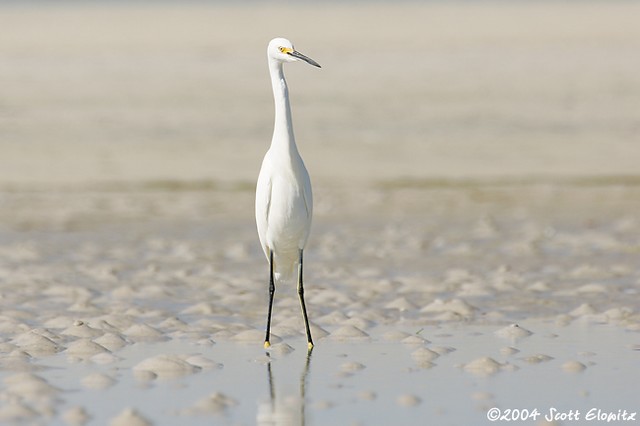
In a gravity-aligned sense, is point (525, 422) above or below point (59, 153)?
above

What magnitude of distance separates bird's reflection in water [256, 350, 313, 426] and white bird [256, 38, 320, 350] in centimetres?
116

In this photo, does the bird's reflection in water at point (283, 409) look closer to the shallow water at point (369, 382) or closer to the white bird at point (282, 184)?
the shallow water at point (369, 382)

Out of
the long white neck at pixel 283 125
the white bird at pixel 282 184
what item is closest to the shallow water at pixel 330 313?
the white bird at pixel 282 184

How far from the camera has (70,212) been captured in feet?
48.2

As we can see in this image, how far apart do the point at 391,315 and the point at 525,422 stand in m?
2.89

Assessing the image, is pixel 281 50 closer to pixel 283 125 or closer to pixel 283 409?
pixel 283 125

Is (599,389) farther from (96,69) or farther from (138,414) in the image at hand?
(96,69)

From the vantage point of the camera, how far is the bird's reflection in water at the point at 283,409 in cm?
602

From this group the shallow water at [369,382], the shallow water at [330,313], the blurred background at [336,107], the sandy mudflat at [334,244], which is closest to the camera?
the shallow water at [369,382]

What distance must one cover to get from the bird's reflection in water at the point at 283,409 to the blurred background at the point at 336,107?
1059 cm

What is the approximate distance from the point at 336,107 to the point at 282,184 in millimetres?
17638

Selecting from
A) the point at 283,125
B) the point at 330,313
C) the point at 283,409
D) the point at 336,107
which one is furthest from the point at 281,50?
the point at 336,107

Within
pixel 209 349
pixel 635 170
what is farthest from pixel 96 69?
pixel 209 349

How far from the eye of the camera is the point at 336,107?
82.8 ft
